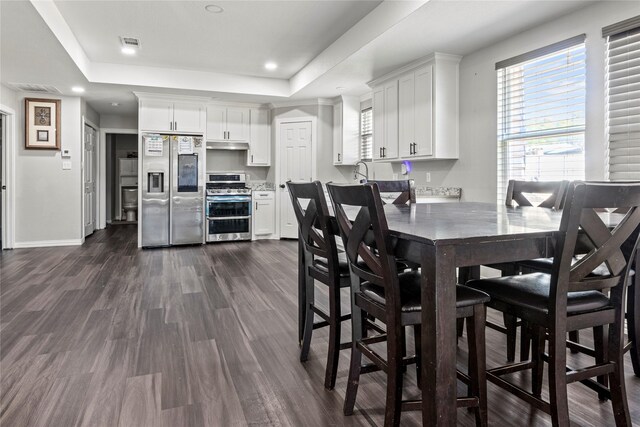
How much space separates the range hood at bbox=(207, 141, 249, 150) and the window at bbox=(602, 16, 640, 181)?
18.1 feet

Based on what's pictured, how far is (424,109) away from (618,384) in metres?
3.49

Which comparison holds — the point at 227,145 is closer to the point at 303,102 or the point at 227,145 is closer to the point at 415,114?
the point at 303,102

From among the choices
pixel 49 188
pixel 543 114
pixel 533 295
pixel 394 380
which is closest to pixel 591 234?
pixel 533 295

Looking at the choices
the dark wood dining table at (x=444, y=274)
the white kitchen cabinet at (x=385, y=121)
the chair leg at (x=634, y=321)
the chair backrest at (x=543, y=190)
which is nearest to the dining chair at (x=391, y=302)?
the dark wood dining table at (x=444, y=274)

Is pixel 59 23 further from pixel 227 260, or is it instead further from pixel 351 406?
pixel 351 406

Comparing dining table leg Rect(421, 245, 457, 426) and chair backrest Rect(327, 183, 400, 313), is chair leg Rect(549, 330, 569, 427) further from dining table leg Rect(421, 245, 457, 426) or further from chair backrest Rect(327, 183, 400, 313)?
chair backrest Rect(327, 183, 400, 313)

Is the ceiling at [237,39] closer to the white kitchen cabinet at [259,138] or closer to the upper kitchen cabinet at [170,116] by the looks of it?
the upper kitchen cabinet at [170,116]

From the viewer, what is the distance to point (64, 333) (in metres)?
2.63

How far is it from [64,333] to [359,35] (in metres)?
3.71

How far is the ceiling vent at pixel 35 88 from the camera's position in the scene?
5562 mm

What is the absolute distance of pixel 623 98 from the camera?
9.57 feet

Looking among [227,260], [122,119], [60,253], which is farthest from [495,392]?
[122,119]

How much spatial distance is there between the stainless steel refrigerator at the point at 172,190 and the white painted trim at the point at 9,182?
6.06ft

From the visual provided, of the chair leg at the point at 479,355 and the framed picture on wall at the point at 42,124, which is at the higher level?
the framed picture on wall at the point at 42,124
